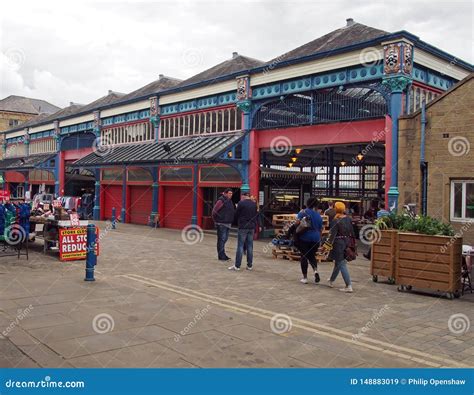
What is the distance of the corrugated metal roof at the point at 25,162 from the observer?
36531 millimetres

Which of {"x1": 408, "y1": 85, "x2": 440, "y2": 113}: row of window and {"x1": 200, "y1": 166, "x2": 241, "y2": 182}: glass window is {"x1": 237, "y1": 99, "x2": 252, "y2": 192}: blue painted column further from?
{"x1": 408, "y1": 85, "x2": 440, "y2": 113}: row of window

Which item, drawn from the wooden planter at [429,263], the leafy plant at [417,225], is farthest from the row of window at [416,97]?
the wooden planter at [429,263]

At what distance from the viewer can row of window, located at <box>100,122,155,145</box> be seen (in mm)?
26927

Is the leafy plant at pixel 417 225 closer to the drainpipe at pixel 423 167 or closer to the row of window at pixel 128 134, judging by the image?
the drainpipe at pixel 423 167

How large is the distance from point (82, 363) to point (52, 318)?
194 cm

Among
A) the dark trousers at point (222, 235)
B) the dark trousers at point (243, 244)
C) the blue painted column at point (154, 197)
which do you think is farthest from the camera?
the blue painted column at point (154, 197)

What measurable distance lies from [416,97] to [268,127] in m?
6.10

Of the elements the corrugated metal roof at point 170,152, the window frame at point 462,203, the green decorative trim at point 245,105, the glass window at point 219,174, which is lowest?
the window frame at point 462,203

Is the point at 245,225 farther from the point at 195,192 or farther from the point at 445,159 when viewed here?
the point at 195,192

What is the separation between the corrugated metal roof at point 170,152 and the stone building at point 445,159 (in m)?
7.61

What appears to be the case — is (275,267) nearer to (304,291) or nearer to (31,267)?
(304,291)

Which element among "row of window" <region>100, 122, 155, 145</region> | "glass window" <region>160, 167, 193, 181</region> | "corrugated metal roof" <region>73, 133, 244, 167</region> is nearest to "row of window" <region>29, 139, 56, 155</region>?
"row of window" <region>100, 122, 155, 145</region>

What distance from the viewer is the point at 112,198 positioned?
30.1 meters

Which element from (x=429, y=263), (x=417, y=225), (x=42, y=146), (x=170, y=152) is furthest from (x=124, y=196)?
(x=429, y=263)
